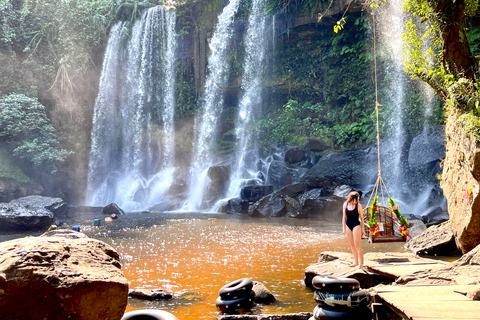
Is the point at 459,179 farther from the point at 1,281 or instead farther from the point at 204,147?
the point at 204,147

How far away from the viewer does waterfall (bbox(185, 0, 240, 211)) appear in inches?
1121

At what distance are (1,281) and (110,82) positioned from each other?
30.7 m

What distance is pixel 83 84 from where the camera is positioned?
31.3m

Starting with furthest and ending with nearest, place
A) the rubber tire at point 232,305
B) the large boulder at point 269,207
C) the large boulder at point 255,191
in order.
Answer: the large boulder at point 255,191
the large boulder at point 269,207
the rubber tire at point 232,305

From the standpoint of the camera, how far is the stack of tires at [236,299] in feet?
16.9

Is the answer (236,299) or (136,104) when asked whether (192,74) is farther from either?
(236,299)

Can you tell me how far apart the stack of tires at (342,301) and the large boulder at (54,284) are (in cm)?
216

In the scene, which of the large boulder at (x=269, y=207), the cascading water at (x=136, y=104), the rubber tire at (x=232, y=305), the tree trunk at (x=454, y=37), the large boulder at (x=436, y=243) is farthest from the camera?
the cascading water at (x=136, y=104)

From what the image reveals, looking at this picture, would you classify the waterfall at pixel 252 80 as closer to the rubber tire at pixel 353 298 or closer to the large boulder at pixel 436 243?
the large boulder at pixel 436 243

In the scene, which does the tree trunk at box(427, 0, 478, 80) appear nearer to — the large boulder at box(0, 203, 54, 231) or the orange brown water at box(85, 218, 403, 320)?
the orange brown water at box(85, 218, 403, 320)

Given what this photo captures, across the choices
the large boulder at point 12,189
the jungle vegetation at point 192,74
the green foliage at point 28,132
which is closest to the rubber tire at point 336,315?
the jungle vegetation at point 192,74

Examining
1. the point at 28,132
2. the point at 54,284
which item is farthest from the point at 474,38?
the point at 28,132

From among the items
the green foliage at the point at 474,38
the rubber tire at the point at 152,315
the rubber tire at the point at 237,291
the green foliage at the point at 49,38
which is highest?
the green foliage at the point at 49,38

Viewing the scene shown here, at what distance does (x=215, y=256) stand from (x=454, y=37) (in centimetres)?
685
